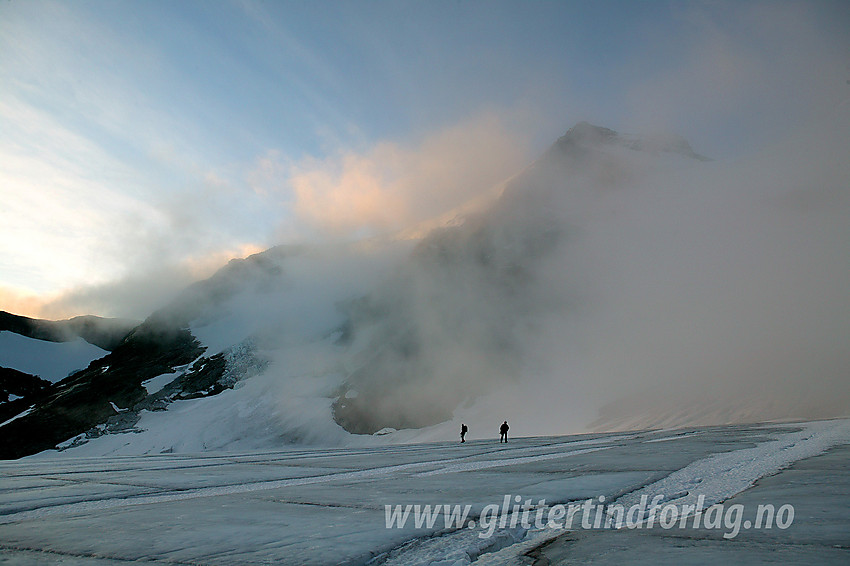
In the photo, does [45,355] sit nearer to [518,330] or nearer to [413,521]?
[518,330]

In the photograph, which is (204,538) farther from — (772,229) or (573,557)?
(772,229)

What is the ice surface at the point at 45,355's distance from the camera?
142 meters

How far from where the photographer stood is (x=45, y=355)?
151 m

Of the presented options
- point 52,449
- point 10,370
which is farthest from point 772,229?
point 10,370

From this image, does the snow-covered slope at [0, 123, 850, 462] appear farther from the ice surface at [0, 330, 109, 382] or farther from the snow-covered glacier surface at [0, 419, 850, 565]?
the snow-covered glacier surface at [0, 419, 850, 565]

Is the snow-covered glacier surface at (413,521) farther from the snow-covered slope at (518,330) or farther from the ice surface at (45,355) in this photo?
the ice surface at (45,355)

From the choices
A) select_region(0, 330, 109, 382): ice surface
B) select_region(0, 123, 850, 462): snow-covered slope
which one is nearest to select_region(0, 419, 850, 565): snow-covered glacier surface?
select_region(0, 123, 850, 462): snow-covered slope

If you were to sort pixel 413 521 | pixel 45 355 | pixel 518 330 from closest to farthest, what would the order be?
1. pixel 413 521
2. pixel 518 330
3. pixel 45 355

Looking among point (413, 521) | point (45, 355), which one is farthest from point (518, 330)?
point (45, 355)

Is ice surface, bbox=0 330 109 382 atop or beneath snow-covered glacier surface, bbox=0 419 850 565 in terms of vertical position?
atop

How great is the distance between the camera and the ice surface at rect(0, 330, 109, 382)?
464 ft

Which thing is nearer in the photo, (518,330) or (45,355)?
(518,330)

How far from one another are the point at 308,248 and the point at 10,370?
90.0 metres

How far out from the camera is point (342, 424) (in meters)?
80.9
